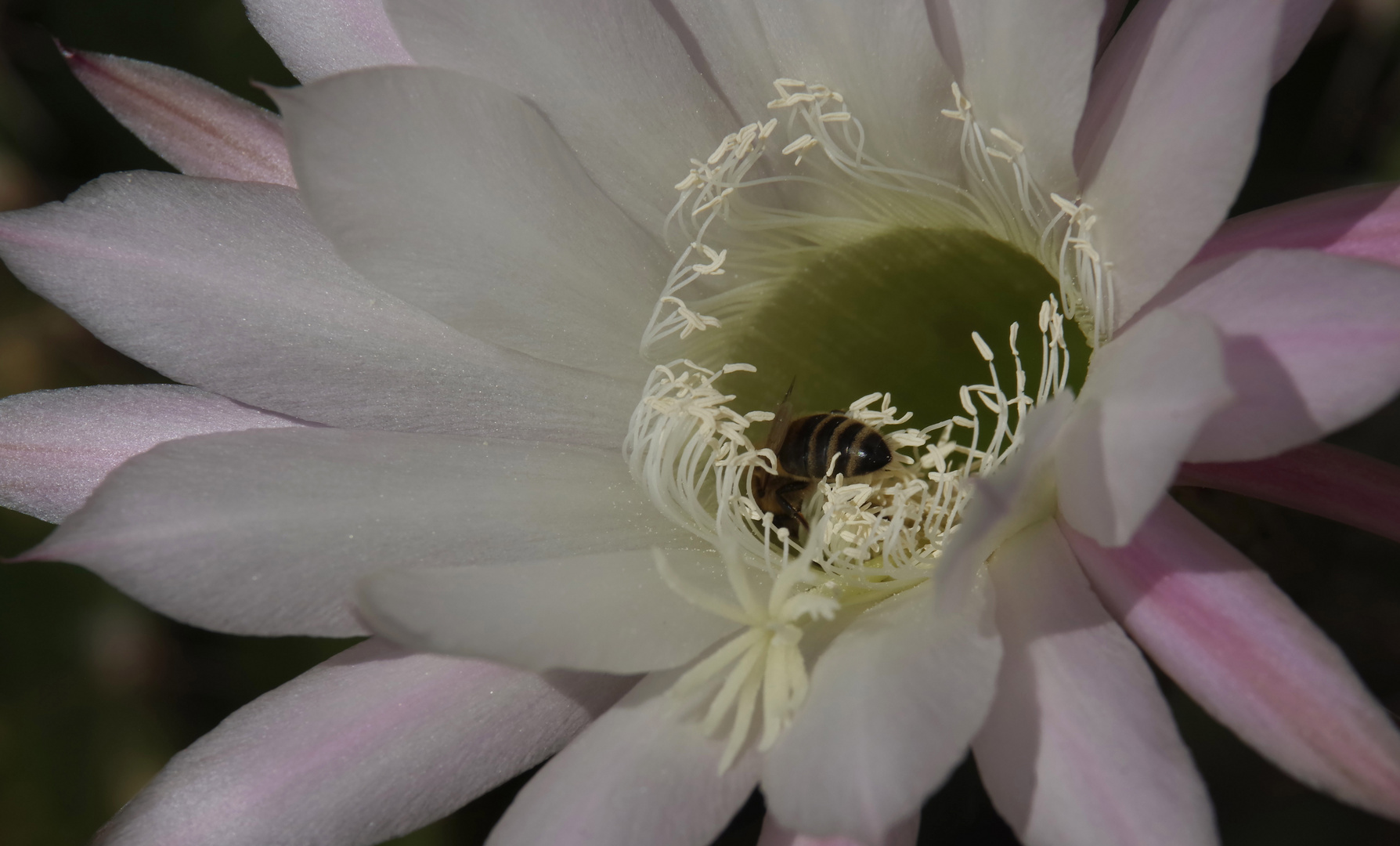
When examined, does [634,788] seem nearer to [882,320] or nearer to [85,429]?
[85,429]

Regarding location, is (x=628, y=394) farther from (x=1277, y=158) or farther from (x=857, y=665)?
(x=1277, y=158)

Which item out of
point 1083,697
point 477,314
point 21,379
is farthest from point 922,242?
point 21,379

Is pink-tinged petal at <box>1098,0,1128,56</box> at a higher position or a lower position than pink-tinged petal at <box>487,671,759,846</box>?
higher

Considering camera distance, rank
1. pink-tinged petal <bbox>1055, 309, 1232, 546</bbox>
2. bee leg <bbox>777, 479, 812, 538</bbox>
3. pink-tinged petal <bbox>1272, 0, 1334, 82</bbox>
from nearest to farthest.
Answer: pink-tinged petal <bbox>1055, 309, 1232, 546</bbox>, pink-tinged petal <bbox>1272, 0, 1334, 82</bbox>, bee leg <bbox>777, 479, 812, 538</bbox>

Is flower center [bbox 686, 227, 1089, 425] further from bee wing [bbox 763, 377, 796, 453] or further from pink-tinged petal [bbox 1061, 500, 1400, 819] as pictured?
pink-tinged petal [bbox 1061, 500, 1400, 819]

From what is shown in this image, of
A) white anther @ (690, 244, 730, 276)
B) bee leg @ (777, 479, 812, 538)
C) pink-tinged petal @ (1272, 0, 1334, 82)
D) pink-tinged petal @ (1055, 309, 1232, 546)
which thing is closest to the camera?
pink-tinged petal @ (1055, 309, 1232, 546)

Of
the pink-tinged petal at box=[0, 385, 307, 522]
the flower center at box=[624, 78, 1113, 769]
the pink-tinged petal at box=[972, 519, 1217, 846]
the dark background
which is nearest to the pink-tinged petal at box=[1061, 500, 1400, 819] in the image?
the pink-tinged petal at box=[972, 519, 1217, 846]

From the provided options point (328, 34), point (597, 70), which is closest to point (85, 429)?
point (328, 34)
